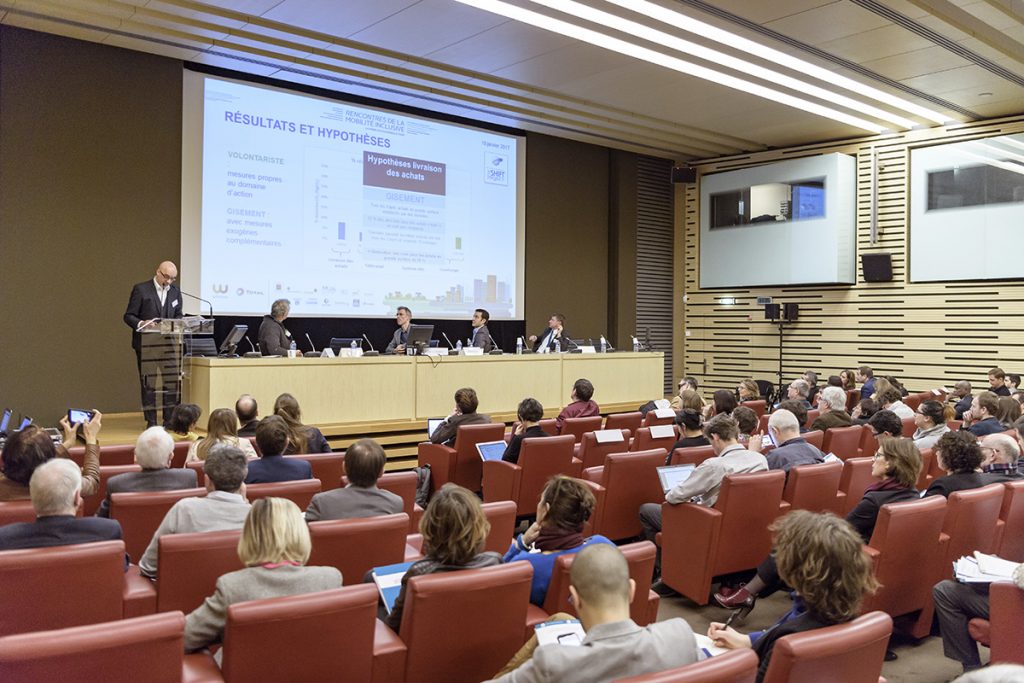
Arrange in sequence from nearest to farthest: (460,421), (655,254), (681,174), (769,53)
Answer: (460,421), (769,53), (681,174), (655,254)

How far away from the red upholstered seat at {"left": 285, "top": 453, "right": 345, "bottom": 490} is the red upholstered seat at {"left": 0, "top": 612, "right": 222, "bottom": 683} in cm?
250

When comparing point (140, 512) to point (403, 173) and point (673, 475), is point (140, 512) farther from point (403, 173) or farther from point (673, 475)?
point (403, 173)

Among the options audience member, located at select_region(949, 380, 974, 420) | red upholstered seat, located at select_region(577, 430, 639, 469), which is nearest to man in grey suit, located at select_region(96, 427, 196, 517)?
red upholstered seat, located at select_region(577, 430, 639, 469)

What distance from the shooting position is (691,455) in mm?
4711

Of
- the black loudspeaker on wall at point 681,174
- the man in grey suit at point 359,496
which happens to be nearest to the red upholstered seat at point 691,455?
the man in grey suit at point 359,496

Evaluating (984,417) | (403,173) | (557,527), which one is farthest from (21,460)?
(403,173)

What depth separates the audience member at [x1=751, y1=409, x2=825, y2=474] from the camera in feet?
15.0

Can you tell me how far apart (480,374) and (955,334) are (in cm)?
746

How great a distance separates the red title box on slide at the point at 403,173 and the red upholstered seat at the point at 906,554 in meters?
8.24

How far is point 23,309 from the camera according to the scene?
8156 mm

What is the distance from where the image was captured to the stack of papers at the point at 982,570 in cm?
292

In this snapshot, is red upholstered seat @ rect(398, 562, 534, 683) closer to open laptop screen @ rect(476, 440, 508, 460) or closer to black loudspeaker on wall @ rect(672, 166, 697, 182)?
open laptop screen @ rect(476, 440, 508, 460)

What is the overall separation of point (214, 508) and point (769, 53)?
320 inches

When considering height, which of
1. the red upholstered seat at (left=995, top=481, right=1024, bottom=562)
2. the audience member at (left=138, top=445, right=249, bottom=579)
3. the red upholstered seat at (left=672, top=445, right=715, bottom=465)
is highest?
the audience member at (left=138, top=445, right=249, bottom=579)
